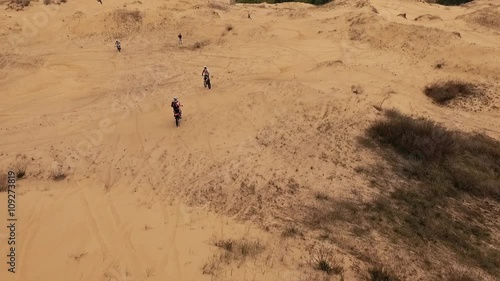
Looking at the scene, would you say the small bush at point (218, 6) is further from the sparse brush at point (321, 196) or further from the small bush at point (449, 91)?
the sparse brush at point (321, 196)

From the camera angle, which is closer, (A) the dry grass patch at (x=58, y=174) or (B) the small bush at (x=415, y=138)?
(A) the dry grass patch at (x=58, y=174)

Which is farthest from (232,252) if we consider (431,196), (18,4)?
(18,4)

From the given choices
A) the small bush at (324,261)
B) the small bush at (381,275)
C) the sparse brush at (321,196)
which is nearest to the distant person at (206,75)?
the sparse brush at (321,196)

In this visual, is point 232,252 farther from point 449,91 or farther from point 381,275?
point 449,91

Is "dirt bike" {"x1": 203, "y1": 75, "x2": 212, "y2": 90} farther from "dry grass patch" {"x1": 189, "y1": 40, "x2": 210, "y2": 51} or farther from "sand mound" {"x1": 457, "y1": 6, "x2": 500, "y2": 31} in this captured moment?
"sand mound" {"x1": 457, "y1": 6, "x2": 500, "y2": 31}

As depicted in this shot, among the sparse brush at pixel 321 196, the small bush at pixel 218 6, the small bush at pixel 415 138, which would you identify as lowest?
the sparse brush at pixel 321 196

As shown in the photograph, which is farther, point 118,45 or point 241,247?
point 118,45

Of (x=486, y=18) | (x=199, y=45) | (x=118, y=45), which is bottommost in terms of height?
(x=199, y=45)
